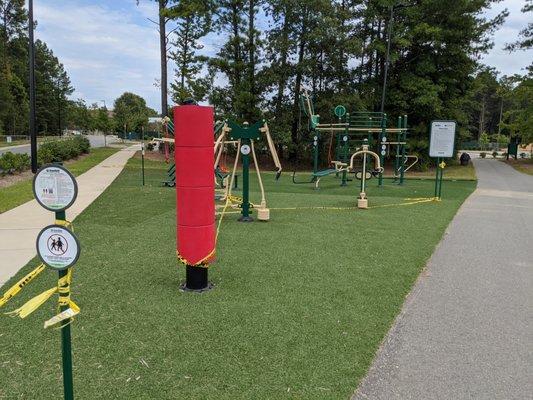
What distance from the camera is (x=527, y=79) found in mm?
28844

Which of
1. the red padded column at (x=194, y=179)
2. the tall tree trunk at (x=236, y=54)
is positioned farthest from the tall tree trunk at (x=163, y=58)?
the red padded column at (x=194, y=179)

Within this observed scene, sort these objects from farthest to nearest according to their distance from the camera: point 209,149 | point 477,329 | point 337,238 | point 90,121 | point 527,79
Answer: point 90,121
point 527,79
point 337,238
point 209,149
point 477,329

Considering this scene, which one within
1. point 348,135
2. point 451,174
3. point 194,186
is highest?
point 348,135

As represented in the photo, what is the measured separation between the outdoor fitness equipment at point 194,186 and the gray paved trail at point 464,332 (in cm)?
197

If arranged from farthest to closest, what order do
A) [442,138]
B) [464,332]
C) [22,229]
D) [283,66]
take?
[283,66] < [442,138] < [22,229] < [464,332]

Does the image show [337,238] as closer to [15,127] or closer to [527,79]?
[527,79]

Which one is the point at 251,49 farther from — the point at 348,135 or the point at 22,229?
the point at 22,229

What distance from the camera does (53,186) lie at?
2.24 m

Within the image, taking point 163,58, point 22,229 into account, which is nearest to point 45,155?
point 163,58

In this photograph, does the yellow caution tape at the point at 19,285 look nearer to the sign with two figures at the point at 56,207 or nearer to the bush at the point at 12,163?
the sign with two figures at the point at 56,207

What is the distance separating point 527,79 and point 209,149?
31.0 m

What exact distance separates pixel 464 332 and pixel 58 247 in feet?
10.6

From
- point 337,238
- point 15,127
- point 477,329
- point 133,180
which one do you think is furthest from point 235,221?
point 15,127

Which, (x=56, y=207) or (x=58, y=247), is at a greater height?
(x=56, y=207)
